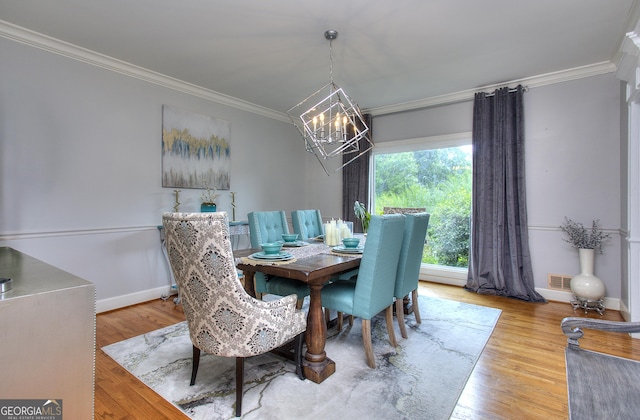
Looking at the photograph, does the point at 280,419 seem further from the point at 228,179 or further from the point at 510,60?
the point at 510,60

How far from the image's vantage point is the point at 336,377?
205 cm

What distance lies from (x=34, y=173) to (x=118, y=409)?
2339 millimetres

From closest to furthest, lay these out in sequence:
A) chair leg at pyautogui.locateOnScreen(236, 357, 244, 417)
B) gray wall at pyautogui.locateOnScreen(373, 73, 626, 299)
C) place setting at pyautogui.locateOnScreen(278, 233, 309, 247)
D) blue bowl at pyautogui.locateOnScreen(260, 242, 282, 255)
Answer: chair leg at pyautogui.locateOnScreen(236, 357, 244, 417)
blue bowl at pyautogui.locateOnScreen(260, 242, 282, 255)
place setting at pyautogui.locateOnScreen(278, 233, 309, 247)
gray wall at pyautogui.locateOnScreen(373, 73, 626, 299)

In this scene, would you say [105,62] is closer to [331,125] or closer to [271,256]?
[331,125]

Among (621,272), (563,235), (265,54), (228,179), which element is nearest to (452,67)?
(265,54)

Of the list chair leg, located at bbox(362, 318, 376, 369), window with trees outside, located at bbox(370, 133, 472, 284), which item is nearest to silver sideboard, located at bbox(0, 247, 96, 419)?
chair leg, located at bbox(362, 318, 376, 369)

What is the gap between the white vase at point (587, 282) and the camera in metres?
3.24

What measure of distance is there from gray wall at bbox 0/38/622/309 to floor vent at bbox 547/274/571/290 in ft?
0.19

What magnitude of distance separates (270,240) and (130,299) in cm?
173

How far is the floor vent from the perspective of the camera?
3.61 metres

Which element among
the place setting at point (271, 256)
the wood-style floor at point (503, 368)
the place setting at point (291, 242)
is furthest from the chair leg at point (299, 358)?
the place setting at point (291, 242)

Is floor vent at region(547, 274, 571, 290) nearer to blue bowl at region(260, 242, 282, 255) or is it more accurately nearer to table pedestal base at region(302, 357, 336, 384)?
table pedestal base at region(302, 357, 336, 384)

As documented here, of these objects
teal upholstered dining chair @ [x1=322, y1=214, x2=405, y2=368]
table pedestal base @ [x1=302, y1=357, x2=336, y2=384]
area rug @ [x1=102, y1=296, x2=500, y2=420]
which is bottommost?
area rug @ [x1=102, y1=296, x2=500, y2=420]

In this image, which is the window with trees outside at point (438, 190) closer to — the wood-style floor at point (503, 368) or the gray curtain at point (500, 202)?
the gray curtain at point (500, 202)
